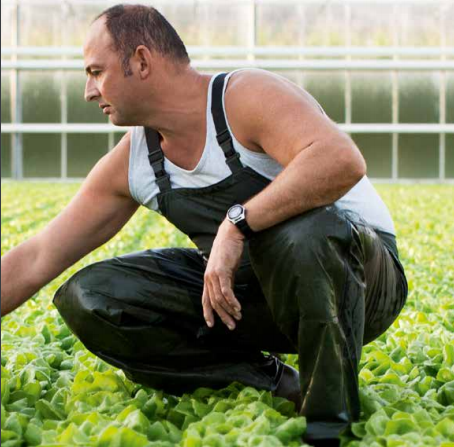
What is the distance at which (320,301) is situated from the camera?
2.70m

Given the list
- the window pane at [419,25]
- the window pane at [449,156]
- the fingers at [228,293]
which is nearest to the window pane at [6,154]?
the window pane at [419,25]

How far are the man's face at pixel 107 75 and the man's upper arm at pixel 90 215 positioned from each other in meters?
0.21

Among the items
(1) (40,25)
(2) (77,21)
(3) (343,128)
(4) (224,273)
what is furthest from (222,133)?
(1) (40,25)

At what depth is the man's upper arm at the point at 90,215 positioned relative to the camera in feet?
10.8

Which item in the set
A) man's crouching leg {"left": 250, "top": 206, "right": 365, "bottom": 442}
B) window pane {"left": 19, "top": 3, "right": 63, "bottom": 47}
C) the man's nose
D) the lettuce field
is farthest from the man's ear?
window pane {"left": 19, "top": 3, "right": 63, "bottom": 47}

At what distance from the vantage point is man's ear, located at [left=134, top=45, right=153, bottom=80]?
3.04 m

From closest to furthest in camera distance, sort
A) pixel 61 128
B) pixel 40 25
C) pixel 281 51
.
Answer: pixel 61 128, pixel 281 51, pixel 40 25

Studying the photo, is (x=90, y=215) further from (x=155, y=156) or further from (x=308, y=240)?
(x=308, y=240)

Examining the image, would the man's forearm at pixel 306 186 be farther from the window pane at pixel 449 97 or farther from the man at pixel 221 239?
the window pane at pixel 449 97

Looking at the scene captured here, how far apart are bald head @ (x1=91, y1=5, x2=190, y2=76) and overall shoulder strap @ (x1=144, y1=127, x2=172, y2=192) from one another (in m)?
0.29

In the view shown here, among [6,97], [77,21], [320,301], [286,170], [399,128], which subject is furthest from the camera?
[77,21]

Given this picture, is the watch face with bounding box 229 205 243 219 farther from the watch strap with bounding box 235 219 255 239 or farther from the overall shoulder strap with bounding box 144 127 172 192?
the overall shoulder strap with bounding box 144 127 172 192

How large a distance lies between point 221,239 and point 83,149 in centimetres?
2573

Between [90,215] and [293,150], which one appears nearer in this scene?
[293,150]
